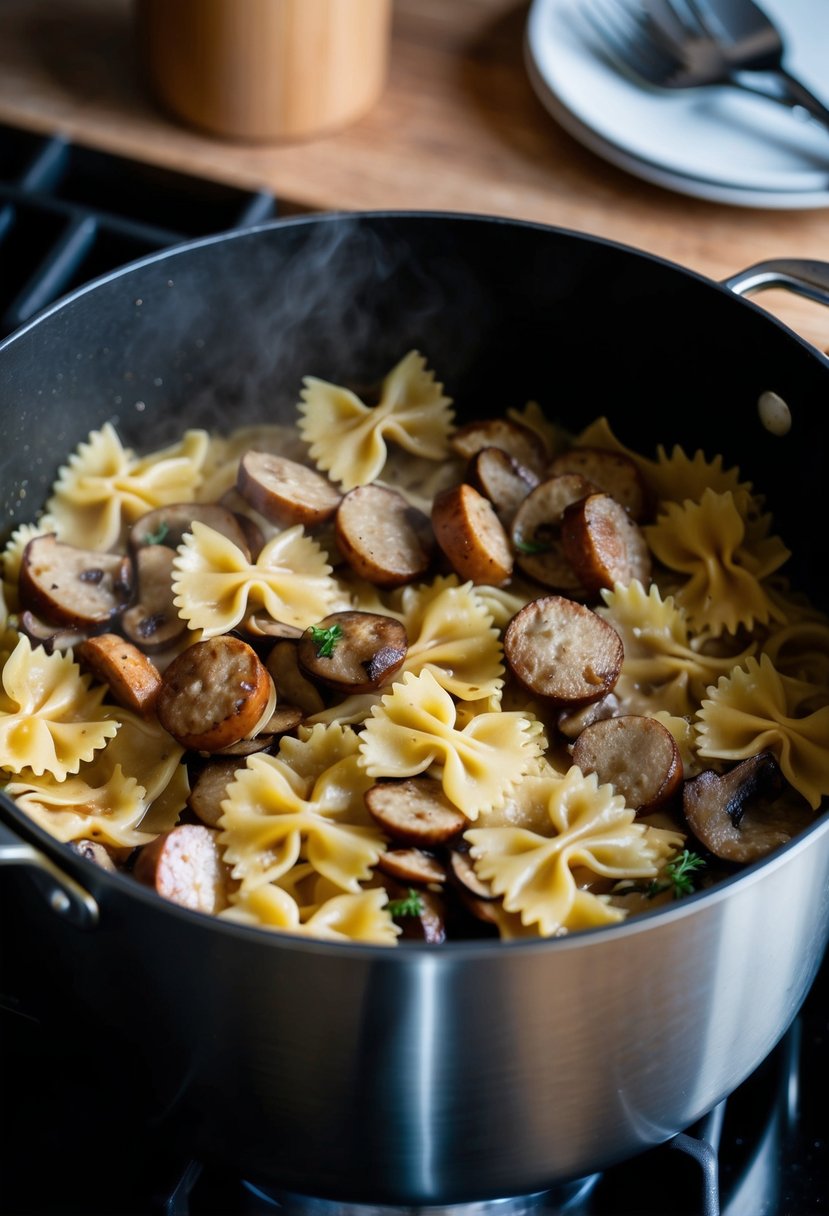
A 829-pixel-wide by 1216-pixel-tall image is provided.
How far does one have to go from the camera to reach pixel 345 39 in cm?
270

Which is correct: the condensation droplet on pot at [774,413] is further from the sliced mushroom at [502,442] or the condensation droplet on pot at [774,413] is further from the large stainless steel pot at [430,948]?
the sliced mushroom at [502,442]

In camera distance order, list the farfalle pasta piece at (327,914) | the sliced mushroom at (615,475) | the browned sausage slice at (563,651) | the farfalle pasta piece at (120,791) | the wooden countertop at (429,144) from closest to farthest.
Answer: the farfalle pasta piece at (327,914), the farfalle pasta piece at (120,791), the browned sausage slice at (563,651), the sliced mushroom at (615,475), the wooden countertop at (429,144)

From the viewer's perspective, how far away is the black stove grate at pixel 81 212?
8.71 ft

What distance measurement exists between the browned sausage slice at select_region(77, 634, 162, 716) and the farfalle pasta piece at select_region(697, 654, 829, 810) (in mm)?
903

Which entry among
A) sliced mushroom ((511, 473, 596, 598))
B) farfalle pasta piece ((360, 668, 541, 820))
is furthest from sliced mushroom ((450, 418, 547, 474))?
farfalle pasta piece ((360, 668, 541, 820))

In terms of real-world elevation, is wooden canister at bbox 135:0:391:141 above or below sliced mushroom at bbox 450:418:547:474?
above

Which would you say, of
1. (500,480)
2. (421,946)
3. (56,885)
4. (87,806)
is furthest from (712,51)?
(56,885)

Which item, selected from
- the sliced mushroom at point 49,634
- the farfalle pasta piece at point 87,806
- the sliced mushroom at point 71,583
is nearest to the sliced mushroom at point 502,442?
the sliced mushroom at point 71,583

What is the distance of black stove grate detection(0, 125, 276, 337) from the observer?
265cm

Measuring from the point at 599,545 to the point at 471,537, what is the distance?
0.22 m

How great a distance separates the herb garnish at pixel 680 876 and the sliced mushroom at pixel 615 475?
760 mm

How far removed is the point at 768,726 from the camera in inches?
80.3

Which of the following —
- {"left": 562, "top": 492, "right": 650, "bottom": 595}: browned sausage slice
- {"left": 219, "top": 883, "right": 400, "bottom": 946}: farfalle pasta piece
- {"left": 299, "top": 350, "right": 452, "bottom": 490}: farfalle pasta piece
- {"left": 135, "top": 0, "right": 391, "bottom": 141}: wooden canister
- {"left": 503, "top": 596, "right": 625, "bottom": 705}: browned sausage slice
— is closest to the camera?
{"left": 219, "top": 883, "right": 400, "bottom": 946}: farfalle pasta piece

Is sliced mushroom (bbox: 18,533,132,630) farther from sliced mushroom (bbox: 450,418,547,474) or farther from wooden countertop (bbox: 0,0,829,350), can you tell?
wooden countertop (bbox: 0,0,829,350)
